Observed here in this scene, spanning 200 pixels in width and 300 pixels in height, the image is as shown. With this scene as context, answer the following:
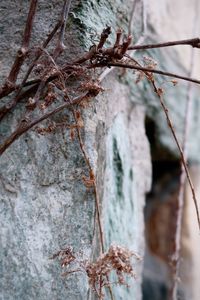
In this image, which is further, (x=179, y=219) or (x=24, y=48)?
(x=179, y=219)

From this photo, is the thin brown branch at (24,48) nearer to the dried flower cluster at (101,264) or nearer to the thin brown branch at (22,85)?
the thin brown branch at (22,85)

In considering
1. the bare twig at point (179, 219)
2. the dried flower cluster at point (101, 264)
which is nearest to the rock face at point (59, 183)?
the dried flower cluster at point (101, 264)

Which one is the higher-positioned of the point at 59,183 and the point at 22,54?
the point at 22,54

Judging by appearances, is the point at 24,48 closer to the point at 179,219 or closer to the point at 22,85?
the point at 22,85

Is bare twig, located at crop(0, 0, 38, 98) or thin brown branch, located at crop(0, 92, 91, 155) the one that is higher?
bare twig, located at crop(0, 0, 38, 98)

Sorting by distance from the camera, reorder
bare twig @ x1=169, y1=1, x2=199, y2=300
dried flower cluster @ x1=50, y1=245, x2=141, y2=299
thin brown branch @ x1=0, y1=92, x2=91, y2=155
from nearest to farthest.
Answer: dried flower cluster @ x1=50, y1=245, x2=141, y2=299 → thin brown branch @ x1=0, y1=92, x2=91, y2=155 → bare twig @ x1=169, y1=1, x2=199, y2=300

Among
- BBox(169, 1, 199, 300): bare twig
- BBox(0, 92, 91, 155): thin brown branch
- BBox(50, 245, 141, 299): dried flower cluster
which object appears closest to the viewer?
BBox(50, 245, 141, 299): dried flower cluster

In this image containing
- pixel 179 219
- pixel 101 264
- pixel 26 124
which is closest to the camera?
pixel 101 264

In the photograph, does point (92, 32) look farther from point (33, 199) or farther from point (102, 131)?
point (33, 199)

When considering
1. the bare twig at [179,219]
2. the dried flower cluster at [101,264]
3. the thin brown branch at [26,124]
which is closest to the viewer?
the dried flower cluster at [101,264]

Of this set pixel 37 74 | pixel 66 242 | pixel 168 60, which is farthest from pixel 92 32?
pixel 168 60

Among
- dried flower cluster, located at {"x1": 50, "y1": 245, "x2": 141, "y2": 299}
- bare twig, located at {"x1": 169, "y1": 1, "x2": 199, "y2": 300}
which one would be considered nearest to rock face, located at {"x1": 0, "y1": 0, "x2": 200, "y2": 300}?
dried flower cluster, located at {"x1": 50, "y1": 245, "x2": 141, "y2": 299}

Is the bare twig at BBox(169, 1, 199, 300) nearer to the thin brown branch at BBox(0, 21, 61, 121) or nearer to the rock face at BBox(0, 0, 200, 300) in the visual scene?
the rock face at BBox(0, 0, 200, 300)

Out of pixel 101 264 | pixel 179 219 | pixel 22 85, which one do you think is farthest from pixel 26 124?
pixel 179 219
